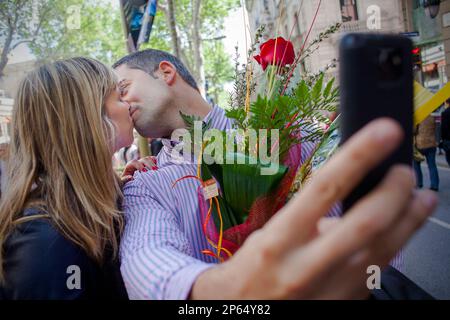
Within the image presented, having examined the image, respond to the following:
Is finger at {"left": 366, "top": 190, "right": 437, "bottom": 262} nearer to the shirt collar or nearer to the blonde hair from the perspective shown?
the blonde hair

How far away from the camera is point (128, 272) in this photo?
37.9 inches

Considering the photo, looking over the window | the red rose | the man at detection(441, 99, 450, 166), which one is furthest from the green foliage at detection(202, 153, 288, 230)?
the man at detection(441, 99, 450, 166)

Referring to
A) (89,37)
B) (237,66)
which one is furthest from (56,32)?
(237,66)

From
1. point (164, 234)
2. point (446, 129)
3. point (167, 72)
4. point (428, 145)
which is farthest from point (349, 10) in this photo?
point (446, 129)

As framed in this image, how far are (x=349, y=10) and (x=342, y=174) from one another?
1428 mm

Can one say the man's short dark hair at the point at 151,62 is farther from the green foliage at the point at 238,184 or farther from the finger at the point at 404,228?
the finger at the point at 404,228

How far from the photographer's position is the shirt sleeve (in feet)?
2.50

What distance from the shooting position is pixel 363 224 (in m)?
0.45

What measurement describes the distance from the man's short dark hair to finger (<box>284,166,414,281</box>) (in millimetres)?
1620

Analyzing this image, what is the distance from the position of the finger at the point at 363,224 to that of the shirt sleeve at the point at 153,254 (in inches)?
12.6

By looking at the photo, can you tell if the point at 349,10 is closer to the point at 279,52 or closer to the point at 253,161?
the point at 279,52

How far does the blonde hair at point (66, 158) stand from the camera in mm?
1212
